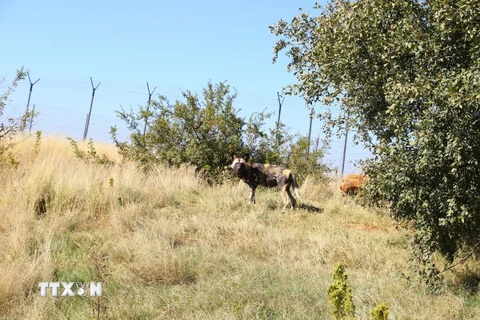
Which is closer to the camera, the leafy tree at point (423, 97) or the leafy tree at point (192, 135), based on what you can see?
the leafy tree at point (423, 97)

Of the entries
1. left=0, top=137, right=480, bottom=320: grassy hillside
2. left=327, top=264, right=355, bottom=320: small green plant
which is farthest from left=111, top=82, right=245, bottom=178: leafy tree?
left=327, top=264, right=355, bottom=320: small green plant

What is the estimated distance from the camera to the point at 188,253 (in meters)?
7.12

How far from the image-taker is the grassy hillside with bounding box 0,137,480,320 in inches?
209

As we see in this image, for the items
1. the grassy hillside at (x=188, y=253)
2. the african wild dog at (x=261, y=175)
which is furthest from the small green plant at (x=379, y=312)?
the african wild dog at (x=261, y=175)

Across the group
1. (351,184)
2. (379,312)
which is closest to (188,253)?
(379,312)

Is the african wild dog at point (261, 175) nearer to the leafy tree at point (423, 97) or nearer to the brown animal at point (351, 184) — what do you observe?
the brown animal at point (351, 184)

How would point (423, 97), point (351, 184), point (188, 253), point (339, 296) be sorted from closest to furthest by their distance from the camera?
point (339, 296)
point (423, 97)
point (188, 253)
point (351, 184)

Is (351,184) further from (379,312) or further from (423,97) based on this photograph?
(379,312)

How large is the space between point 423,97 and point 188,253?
3.73m

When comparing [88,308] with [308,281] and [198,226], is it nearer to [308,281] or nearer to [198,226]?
[308,281]

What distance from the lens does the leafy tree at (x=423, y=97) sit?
541cm

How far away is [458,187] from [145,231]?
15.5ft

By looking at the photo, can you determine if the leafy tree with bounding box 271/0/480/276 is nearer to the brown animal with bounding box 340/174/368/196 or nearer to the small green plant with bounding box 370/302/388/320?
the small green plant with bounding box 370/302/388/320

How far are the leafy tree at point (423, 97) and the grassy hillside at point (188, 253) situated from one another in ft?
2.95
